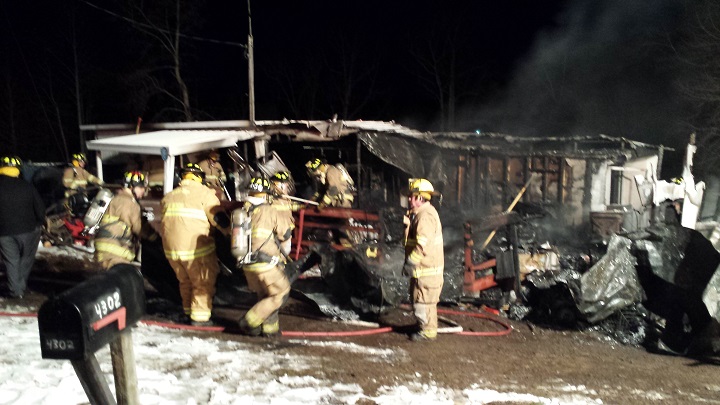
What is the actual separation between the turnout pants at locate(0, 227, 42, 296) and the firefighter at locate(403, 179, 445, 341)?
4846mm

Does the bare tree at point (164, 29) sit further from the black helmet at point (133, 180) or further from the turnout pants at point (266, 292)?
the turnout pants at point (266, 292)

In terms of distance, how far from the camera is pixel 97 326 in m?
1.90

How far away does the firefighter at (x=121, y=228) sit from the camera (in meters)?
5.85

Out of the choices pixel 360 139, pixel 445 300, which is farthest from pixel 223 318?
pixel 360 139

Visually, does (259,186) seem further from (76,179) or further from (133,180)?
(76,179)

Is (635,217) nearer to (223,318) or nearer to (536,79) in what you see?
(223,318)

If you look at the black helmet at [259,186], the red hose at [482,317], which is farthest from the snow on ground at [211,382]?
the black helmet at [259,186]

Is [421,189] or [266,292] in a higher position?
[421,189]

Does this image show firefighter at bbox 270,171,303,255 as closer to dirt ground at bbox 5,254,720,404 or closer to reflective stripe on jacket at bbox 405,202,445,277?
dirt ground at bbox 5,254,720,404

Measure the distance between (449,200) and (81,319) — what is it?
9558mm

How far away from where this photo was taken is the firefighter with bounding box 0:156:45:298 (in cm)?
679

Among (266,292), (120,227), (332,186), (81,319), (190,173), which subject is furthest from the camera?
(332,186)

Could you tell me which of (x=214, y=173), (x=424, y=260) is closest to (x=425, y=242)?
(x=424, y=260)

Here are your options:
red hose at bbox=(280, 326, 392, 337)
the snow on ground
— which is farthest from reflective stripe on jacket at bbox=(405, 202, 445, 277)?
the snow on ground
